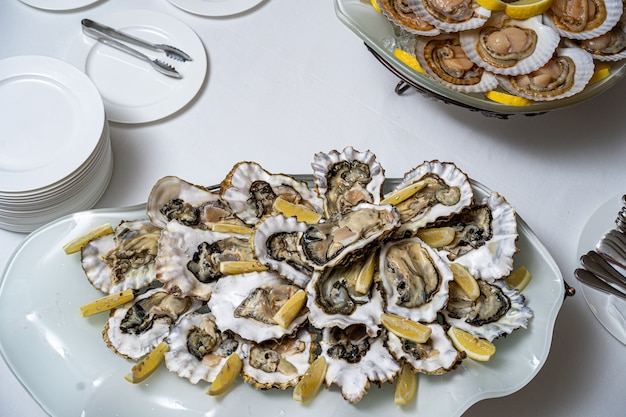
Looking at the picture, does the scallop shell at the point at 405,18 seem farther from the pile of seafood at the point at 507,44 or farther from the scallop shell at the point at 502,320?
the scallop shell at the point at 502,320

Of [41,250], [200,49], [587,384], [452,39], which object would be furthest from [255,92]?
[587,384]

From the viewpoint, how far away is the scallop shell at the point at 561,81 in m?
1.03

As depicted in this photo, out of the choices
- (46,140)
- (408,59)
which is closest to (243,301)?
(46,140)

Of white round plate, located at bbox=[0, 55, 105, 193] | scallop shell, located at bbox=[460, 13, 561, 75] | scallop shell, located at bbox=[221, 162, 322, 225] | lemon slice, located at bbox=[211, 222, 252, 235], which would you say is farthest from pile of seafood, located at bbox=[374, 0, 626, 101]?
white round plate, located at bbox=[0, 55, 105, 193]

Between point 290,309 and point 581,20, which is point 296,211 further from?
point 581,20

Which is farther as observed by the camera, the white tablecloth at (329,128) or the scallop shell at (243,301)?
the white tablecloth at (329,128)

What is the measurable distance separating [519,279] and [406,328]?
7.9 inches

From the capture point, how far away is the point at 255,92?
47.1 inches

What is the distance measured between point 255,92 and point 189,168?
195 millimetres

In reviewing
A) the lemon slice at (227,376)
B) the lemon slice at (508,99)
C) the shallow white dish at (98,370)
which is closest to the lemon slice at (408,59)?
the lemon slice at (508,99)

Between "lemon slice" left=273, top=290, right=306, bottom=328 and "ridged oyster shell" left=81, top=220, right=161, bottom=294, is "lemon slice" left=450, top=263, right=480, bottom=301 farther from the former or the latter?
"ridged oyster shell" left=81, top=220, right=161, bottom=294

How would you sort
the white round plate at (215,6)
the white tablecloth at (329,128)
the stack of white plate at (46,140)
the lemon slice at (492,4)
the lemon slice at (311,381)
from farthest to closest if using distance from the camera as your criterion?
the white round plate at (215,6) → the white tablecloth at (329,128) → the lemon slice at (492,4) → the stack of white plate at (46,140) → the lemon slice at (311,381)

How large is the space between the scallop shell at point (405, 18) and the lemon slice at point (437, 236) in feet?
1.10

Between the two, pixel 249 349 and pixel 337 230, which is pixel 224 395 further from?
pixel 337 230
